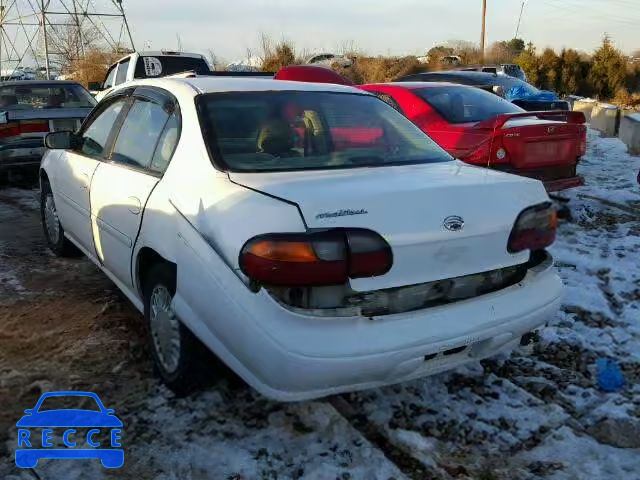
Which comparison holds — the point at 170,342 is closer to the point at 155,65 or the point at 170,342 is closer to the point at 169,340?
the point at 169,340

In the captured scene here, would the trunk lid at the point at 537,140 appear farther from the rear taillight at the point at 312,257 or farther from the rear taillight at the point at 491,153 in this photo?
the rear taillight at the point at 312,257

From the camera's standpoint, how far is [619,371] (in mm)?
3211

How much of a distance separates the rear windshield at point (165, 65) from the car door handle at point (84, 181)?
6856 mm

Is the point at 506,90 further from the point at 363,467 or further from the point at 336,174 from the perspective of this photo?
the point at 363,467

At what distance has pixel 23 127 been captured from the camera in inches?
306

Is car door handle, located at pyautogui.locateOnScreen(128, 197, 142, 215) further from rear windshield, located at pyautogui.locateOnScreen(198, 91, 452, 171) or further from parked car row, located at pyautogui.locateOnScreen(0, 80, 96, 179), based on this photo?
parked car row, located at pyautogui.locateOnScreen(0, 80, 96, 179)

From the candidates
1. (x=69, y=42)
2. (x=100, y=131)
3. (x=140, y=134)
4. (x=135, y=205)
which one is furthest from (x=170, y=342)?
(x=69, y=42)

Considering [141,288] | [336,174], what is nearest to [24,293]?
[141,288]

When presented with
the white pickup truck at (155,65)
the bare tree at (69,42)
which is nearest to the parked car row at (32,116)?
the white pickup truck at (155,65)

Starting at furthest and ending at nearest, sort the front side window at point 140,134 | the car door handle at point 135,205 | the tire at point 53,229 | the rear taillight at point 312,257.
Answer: the tire at point 53,229
the front side window at point 140,134
the car door handle at point 135,205
the rear taillight at point 312,257

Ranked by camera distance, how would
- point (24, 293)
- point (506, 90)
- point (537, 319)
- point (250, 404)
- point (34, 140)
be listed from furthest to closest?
point (506, 90)
point (34, 140)
point (24, 293)
point (250, 404)
point (537, 319)

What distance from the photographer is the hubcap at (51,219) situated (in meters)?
5.02

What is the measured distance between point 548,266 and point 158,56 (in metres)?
9.54

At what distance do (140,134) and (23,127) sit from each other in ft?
16.7
